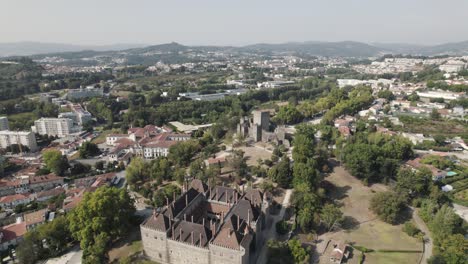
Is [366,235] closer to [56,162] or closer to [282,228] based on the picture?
[282,228]

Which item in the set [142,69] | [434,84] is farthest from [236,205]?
[142,69]

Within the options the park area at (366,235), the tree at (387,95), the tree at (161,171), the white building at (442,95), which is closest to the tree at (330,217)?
the park area at (366,235)

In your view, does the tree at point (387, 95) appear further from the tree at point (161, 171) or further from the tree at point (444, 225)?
the tree at point (161, 171)

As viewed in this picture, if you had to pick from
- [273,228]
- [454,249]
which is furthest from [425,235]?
[273,228]

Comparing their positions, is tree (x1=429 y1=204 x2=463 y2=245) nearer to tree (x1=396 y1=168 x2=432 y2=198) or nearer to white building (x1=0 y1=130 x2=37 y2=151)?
tree (x1=396 y1=168 x2=432 y2=198)

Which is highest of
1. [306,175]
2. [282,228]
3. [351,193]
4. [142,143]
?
[306,175]

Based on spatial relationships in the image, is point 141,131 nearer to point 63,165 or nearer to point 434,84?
point 63,165
